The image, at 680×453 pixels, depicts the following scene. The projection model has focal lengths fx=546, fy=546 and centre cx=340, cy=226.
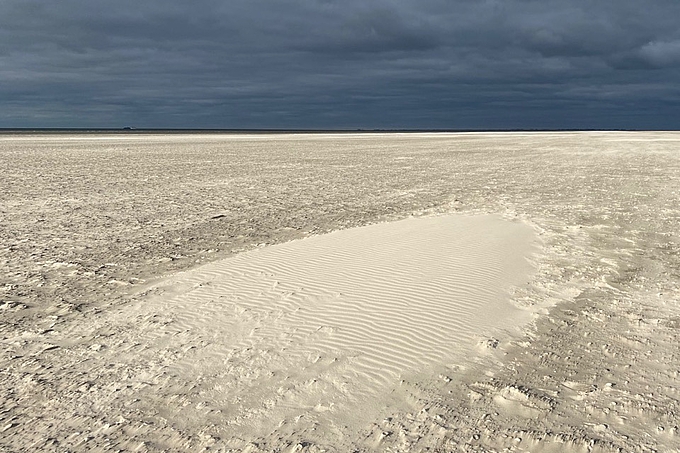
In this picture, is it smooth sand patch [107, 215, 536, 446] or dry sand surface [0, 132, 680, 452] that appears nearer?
dry sand surface [0, 132, 680, 452]

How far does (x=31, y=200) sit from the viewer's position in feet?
45.1

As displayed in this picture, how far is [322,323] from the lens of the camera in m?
5.63

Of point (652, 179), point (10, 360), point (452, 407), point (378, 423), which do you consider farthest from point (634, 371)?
point (652, 179)

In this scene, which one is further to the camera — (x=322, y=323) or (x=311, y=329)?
(x=322, y=323)

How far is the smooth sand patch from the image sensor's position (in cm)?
400

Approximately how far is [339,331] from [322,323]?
0.90ft

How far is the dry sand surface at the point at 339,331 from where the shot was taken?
3.69 metres

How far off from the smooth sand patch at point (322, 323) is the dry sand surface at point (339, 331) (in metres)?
0.02

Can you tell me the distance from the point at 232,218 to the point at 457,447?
345 inches

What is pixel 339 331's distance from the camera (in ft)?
17.8

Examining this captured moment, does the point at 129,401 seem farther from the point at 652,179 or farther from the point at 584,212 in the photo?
the point at 652,179

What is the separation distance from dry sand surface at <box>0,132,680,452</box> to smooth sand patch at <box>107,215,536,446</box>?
0.02 meters

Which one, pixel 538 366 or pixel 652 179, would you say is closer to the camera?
pixel 538 366

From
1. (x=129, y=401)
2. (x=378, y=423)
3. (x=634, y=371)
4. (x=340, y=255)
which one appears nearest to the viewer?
(x=378, y=423)
